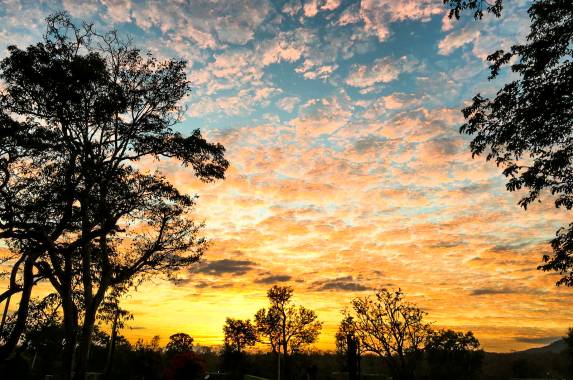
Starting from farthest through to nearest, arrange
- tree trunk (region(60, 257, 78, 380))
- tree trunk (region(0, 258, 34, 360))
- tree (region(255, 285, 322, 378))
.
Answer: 1. tree (region(255, 285, 322, 378))
2. tree trunk (region(60, 257, 78, 380))
3. tree trunk (region(0, 258, 34, 360))

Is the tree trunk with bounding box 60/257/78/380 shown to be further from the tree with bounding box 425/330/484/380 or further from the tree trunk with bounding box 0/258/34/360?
the tree with bounding box 425/330/484/380

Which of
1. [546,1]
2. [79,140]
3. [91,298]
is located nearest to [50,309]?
[91,298]

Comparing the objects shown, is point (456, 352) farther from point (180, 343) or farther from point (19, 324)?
point (19, 324)

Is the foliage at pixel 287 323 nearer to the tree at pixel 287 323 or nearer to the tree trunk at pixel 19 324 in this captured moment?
the tree at pixel 287 323

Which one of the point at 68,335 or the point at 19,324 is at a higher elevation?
the point at 19,324

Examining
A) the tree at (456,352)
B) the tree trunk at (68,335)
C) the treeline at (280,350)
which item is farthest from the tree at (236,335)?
the tree trunk at (68,335)

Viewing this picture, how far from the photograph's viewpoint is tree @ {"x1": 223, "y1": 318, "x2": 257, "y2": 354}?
76938mm

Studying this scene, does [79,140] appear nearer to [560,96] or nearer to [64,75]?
[64,75]

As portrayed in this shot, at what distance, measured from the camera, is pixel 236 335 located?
7900 cm

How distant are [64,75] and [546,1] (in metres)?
17.1

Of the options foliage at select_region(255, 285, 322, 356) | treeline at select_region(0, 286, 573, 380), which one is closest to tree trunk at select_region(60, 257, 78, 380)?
treeline at select_region(0, 286, 573, 380)

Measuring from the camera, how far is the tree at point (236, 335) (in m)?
76.9

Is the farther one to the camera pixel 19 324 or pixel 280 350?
pixel 280 350

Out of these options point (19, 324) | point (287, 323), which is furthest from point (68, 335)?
point (287, 323)
